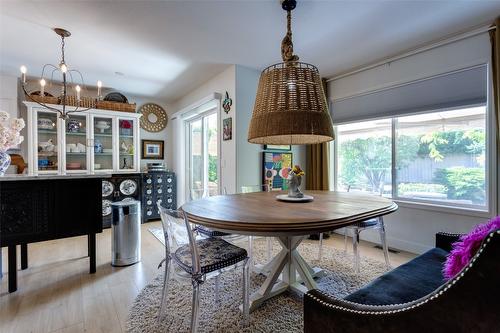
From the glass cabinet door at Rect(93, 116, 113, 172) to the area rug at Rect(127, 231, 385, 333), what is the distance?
8.87 feet

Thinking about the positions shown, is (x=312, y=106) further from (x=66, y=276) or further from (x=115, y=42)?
(x=66, y=276)

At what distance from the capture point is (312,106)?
1.41 m

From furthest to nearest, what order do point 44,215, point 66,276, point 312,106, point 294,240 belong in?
point 66,276
point 44,215
point 294,240
point 312,106

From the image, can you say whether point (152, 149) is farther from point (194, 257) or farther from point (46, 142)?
point (194, 257)

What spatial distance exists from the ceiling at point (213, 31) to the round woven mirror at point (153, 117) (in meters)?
1.48

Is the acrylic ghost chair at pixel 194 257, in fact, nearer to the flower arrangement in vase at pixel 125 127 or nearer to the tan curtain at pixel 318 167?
the tan curtain at pixel 318 167

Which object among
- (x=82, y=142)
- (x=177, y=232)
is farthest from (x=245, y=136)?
(x=82, y=142)

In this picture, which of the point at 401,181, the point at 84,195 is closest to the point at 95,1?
the point at 84,195

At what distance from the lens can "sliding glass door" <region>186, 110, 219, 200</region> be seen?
3938 millimetres

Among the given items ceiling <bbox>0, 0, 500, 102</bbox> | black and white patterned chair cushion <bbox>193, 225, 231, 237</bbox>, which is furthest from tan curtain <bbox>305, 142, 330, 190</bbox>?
black and white patterned chair cushion <bbox>193, 225, 231, 237</bbox>

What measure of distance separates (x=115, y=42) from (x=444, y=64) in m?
3.39

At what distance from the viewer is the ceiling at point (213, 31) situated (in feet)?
6.32

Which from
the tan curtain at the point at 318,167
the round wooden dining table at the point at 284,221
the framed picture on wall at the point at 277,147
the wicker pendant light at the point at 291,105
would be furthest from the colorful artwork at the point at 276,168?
the wicker pendant light at the point at 291,105

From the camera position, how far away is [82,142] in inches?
155
